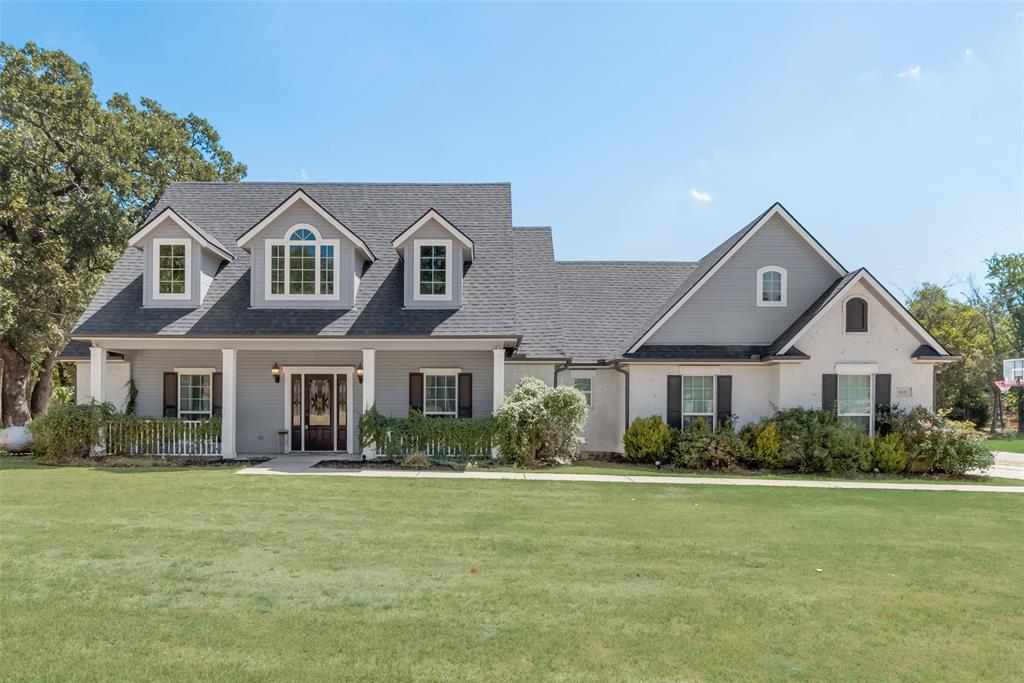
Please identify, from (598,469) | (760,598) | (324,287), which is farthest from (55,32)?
(760,598)

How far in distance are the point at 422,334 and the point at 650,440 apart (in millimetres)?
6743

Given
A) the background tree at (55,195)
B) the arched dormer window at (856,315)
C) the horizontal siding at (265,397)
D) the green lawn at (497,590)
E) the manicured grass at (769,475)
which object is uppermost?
the background tree at (55,195)

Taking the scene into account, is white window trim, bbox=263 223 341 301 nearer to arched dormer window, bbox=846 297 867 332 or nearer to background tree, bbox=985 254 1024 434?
arched dormer window, bbox=846 297 867 332

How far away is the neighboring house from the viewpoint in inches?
612

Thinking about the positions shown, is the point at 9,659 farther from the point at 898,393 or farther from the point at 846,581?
the point at 898,393

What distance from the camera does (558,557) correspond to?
269 inches

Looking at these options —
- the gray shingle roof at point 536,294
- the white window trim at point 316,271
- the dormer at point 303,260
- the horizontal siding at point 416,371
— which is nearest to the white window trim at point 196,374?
the dormer at point 303,260

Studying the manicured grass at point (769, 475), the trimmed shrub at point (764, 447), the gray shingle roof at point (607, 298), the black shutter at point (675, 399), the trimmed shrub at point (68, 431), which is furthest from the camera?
the gray shingle roof at point (607, 298)

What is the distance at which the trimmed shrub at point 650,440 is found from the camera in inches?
617

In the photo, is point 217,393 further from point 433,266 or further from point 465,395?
point 433,266

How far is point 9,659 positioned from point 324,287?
12779 mm

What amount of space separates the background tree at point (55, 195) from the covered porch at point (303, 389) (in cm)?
877

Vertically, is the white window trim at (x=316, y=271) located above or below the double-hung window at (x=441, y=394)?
above

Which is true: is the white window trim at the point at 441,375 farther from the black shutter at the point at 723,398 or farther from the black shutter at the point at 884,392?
the black shutter at the point at 884,392
